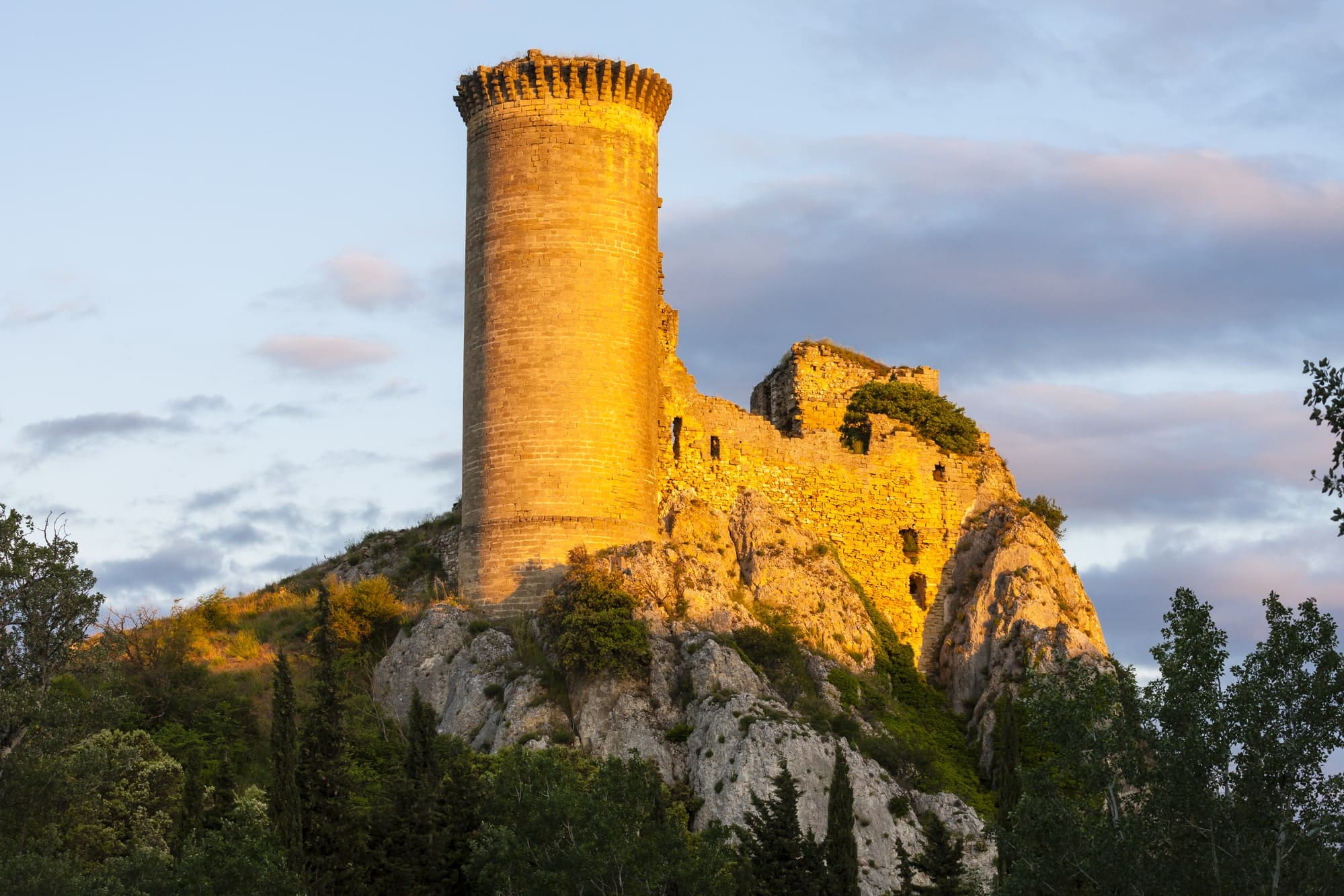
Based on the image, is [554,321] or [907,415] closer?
[554,321]

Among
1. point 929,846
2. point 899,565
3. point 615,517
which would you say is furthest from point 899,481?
point 929,846

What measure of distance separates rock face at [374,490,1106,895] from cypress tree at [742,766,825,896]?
61.5 inches

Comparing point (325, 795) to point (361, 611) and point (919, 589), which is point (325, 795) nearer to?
point (361, 611)

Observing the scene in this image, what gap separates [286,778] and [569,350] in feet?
41.9

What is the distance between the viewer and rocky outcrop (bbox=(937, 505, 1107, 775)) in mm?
46469

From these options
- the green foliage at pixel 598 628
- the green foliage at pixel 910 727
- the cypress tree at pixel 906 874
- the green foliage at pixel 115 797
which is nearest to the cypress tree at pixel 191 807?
the green foliage at pixel 115 797

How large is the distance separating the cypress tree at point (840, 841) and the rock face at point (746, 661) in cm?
71

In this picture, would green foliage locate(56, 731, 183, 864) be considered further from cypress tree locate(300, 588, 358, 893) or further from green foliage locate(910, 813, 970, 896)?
green foliage locate(910, 813, 970, 896)

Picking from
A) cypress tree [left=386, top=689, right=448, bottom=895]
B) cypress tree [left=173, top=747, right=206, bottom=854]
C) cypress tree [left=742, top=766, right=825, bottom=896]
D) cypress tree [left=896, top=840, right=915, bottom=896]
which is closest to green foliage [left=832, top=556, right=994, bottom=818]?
cypress tree [left=896, top=840, right=915, bottom=896]

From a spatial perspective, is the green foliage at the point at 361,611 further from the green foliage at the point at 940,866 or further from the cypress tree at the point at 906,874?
the green foliage at the point at 940,866

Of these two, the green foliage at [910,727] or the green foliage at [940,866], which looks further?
the green foliage at [910,727]

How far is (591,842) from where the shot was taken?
31125mm

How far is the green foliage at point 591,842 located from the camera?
3097cm

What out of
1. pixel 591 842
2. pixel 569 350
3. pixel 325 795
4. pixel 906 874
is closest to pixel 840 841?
pixel 906 874
